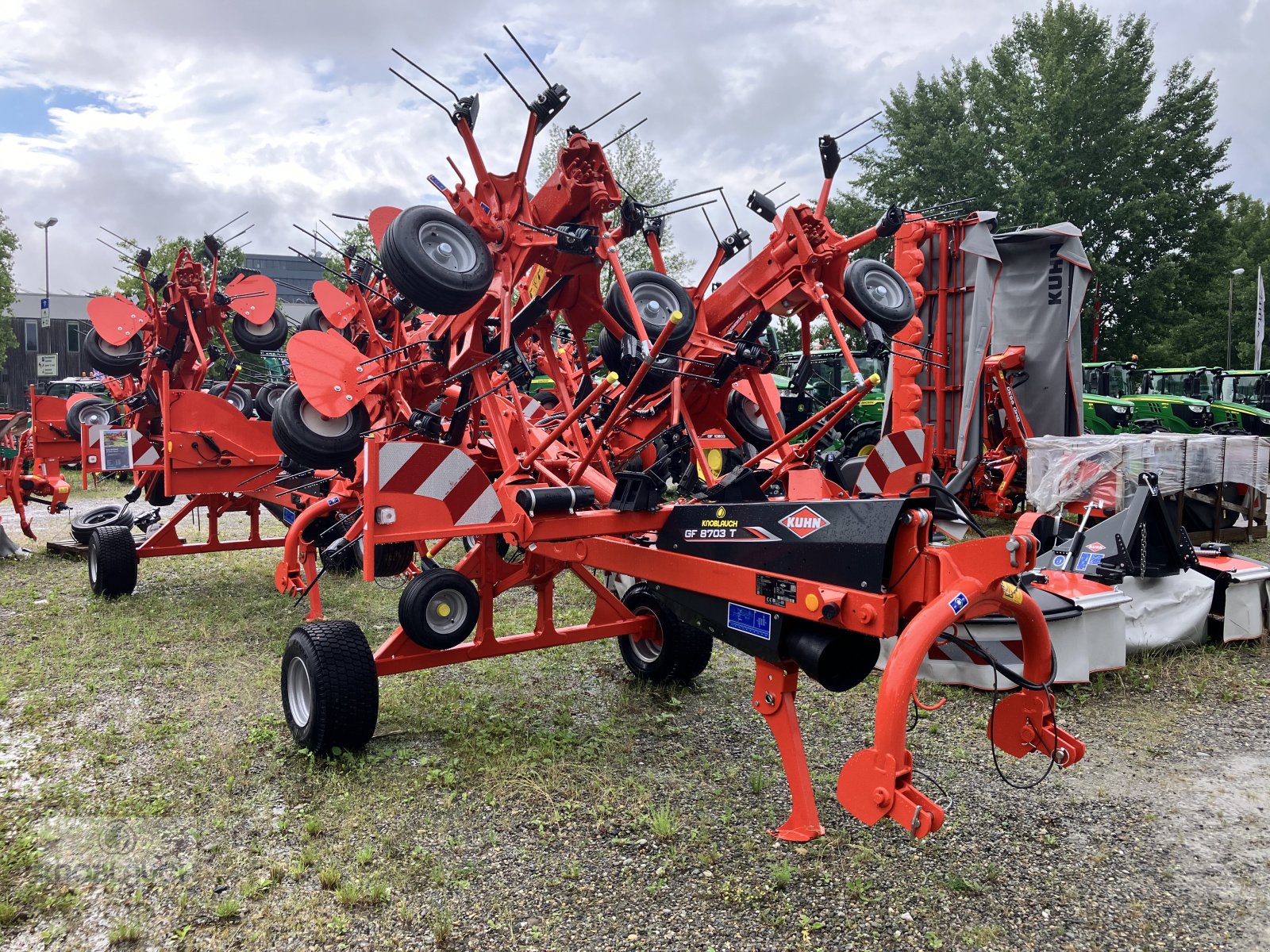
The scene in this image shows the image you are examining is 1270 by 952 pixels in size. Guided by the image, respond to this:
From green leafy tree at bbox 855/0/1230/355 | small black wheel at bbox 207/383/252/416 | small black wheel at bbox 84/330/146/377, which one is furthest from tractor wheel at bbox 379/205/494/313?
green leafy tree at bbox 855/0/1230/355

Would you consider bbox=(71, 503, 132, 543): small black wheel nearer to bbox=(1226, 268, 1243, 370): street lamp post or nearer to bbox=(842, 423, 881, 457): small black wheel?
bbox=(842, 423, 881, 457): small black wheel

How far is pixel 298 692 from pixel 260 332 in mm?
5654

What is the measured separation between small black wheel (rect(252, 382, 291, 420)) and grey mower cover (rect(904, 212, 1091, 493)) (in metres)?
7.20

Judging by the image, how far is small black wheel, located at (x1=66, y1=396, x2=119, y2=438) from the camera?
1005 centimetres

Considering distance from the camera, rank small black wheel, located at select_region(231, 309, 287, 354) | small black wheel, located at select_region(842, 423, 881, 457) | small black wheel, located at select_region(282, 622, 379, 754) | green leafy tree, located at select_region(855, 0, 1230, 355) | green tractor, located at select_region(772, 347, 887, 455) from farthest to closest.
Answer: green leafy tree, located at select_region(855, 0, 1230, 355) < small black wheel, located at select_region(842, 423, 881, 457) < green tractor, located at select_region(772, 347, 887, 455) < small black wheel, located at select_region(231, 309, 287, 354) < small black wheel, located at select_region(282, 622, 379, 754)

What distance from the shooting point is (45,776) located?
411 cm

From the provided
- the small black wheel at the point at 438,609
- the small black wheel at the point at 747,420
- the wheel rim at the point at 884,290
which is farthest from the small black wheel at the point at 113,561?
the wheel rim at the point at 884,290

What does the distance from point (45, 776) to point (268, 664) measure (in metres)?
1.88

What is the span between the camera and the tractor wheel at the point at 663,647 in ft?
17.1

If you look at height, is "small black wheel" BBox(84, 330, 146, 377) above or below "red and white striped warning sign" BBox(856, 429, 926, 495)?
above

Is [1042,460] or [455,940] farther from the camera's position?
[1042,460]

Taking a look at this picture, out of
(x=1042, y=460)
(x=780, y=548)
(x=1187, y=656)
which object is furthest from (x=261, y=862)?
(x=1042, y=460)

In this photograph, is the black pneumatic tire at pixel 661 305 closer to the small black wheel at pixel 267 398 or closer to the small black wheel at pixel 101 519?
the small black wheel at pixel 267 398

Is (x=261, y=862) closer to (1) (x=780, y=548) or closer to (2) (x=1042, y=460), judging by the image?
(1) (x=780, y=548)
